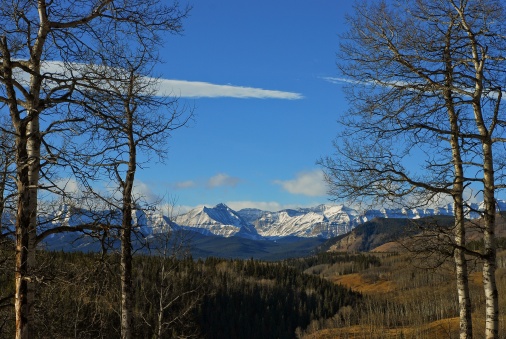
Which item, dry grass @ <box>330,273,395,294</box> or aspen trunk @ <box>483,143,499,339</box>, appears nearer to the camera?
aspen trunk @ <box>483,143,499,339</box>

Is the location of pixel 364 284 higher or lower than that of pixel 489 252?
lower

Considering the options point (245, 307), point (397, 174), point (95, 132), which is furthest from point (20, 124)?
point (245, 307)

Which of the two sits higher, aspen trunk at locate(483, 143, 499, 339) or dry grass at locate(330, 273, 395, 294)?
aspen trunk at locate(483, 143, 499, 339)

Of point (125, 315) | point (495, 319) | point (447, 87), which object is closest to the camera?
point (495, 319)

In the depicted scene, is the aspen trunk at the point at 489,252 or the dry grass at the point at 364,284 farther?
the dry grass at the point at 364,284

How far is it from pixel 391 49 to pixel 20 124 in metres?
7.82

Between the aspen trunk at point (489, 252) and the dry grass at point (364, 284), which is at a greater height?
the aspen trunk at point (489, 252)

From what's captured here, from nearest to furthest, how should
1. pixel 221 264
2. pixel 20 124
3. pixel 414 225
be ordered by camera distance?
pixel 20 124 → pixel 414 225 → pixel 221 264

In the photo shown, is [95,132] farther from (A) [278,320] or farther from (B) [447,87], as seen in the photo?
(A) [278,320]

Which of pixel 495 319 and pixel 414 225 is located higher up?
pixel 414 225

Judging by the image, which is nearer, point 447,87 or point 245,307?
point 447,87

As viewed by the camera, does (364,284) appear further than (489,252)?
Yes

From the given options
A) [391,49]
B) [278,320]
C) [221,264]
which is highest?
[391,49]

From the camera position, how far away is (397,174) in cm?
1228
